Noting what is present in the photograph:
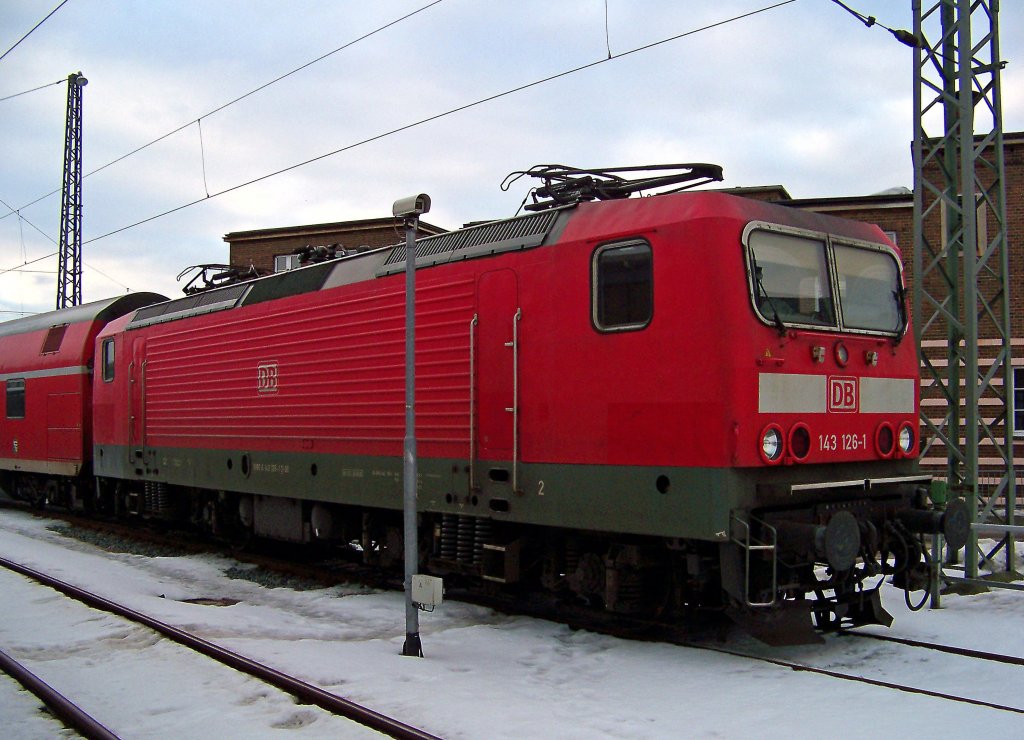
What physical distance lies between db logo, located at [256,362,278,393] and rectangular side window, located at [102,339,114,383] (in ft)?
17.5

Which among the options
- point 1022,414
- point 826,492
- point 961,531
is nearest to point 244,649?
point 826,492

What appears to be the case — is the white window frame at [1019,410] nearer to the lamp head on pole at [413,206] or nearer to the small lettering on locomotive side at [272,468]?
the small lettering on locomotive side at [272,468]

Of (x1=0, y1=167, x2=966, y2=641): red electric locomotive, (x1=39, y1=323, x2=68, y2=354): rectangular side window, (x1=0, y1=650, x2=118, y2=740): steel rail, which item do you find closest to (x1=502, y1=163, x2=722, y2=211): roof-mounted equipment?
(x1=0, y1=167, x2=966, y2=641): red electric locomotive

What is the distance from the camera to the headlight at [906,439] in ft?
26.5

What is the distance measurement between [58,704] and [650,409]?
4.53m

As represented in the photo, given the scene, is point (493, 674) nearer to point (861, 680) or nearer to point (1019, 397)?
point (861, 680)

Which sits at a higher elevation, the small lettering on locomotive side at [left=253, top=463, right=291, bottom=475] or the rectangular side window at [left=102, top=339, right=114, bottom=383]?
the rectangular side window at [left=102, top=339, right=114, bottom=383]

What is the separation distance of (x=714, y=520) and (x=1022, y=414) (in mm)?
17695

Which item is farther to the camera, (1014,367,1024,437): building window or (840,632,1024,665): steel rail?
(1014,367,1024,437): building window

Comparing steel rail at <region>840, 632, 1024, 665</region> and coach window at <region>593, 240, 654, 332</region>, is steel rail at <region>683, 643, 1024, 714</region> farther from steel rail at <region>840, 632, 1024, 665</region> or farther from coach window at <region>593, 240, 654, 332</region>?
coach window at <region>593, 240, 654, 332</region>

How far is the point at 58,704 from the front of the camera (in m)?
6.03

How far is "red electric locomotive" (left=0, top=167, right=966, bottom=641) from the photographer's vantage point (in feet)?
22.7

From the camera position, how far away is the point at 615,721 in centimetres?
573

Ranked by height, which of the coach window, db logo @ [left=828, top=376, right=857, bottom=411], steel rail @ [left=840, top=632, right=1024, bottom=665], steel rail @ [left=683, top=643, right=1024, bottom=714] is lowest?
steel rail @ [left=840, top=632, right=1024, bottom=665]
